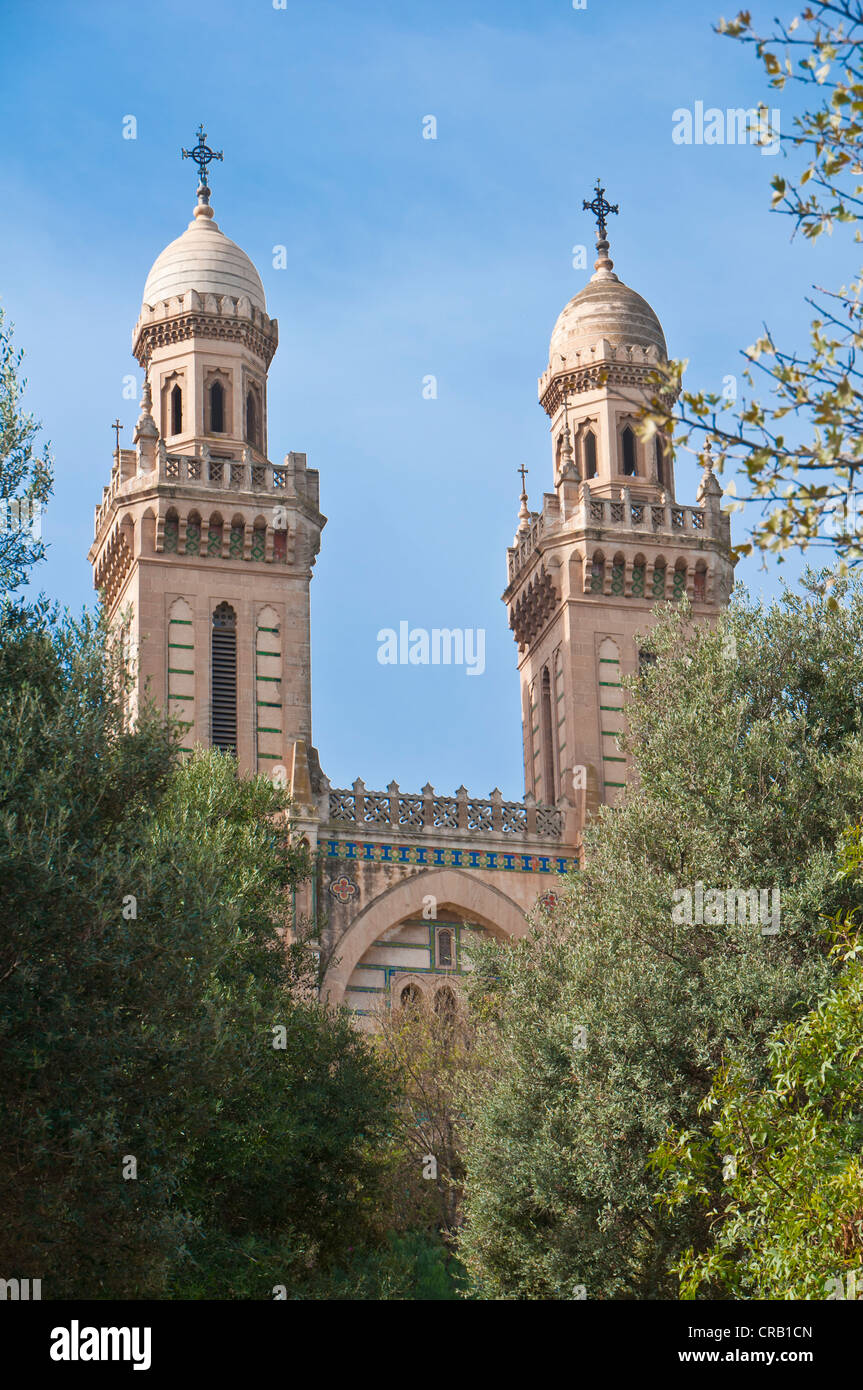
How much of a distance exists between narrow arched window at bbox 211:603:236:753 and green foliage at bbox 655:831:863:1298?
73.2 ft

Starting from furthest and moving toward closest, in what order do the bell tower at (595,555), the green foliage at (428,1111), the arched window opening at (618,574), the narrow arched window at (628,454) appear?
1. the narrow arched window at (628,454)
2. the arched window opening at (618,574)
3. the bell tower at (595,555)
4. the green foliage at (428,1111)

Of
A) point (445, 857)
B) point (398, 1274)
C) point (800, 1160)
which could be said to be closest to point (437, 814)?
point (445, 857)

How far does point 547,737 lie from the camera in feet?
151

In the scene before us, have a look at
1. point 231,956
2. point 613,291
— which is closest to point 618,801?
point 231,956

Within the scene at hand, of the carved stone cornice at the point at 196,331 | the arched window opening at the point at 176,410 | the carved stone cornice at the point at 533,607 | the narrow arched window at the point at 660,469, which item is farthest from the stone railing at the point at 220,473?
the narrow arched window at the point at 660,469

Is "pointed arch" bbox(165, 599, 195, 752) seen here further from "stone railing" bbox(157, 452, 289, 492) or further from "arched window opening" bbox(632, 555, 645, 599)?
"arched window opening" bbox(632, 555, 645, 599)

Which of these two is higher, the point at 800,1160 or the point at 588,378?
the point at 588,378

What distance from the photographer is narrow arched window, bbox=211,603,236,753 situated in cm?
4156

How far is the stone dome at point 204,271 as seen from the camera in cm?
4653

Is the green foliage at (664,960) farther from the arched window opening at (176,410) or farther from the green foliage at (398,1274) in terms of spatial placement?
the arched window opening at (176,410)

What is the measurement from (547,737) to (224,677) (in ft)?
26.3

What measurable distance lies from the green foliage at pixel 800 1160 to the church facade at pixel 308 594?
18.9 metres

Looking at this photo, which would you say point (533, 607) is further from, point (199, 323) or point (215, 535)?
point (199, 323)
